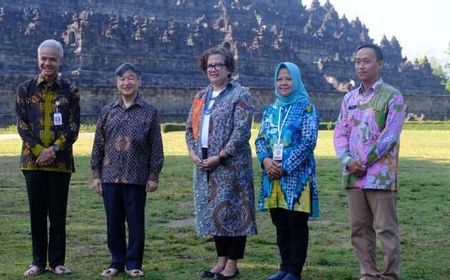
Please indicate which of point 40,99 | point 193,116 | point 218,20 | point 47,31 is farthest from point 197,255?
point 218,20

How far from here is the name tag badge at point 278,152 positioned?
6.31 meters

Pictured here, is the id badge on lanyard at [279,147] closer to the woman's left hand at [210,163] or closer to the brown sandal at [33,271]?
the woman's left hand at [210,163]

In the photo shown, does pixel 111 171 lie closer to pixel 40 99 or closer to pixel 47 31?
pixel 40 99

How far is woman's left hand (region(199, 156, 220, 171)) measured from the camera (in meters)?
6.42

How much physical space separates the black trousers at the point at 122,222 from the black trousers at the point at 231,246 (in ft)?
2.09

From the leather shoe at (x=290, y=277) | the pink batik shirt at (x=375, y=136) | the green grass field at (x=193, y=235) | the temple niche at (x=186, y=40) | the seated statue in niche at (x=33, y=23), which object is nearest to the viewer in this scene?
the pink batik shirt at (x=375, y=136)

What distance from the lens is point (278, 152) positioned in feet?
20.7

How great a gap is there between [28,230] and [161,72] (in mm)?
29498

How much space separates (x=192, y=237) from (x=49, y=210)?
204 centimetres

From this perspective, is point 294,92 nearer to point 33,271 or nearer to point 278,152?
point 278,152

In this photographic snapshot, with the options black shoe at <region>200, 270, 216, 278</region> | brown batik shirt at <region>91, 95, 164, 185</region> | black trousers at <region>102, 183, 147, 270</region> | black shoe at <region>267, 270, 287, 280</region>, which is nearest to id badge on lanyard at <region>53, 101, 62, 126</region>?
brown batik shirt at <region>91, 95, 164, 185</region>

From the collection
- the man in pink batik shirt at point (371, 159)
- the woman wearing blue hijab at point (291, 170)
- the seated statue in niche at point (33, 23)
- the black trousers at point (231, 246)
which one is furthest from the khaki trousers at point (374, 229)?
the seated statue in niche at point (33, 23)

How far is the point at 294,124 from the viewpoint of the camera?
6.32 m

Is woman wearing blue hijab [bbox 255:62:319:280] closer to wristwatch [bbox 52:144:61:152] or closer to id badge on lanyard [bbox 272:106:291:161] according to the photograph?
id badge on lanyard [bbox 272:106:291:161]
